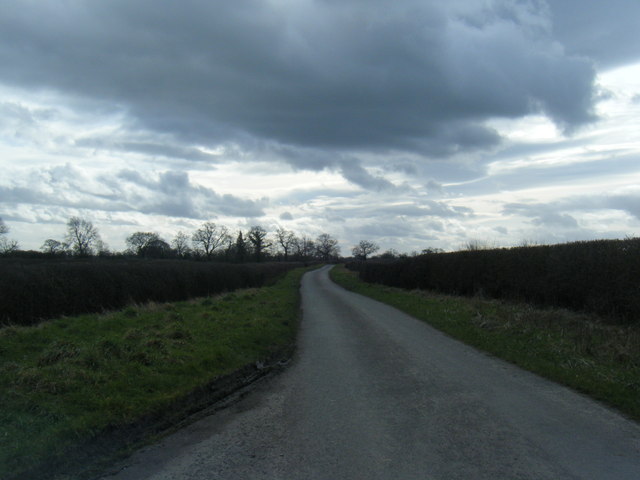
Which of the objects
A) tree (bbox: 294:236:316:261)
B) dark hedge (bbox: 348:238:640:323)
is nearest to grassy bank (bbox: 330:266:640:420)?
dark hedge (bbox: 348:238:640:323)

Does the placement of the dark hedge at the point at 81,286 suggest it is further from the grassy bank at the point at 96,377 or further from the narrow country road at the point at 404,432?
the narrow country road at the point at 404,432

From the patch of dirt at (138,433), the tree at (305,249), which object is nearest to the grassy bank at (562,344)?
the patch of dirt at (138,433)

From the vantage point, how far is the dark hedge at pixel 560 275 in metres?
14.1

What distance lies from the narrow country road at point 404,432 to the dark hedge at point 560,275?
21.1 ft

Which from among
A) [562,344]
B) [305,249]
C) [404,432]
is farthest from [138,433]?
[305,249]

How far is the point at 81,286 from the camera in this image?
742 inches

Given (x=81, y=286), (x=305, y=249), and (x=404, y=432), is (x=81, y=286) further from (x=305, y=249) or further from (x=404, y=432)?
(x=305, y=249)

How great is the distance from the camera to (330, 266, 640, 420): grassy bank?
26.5ft

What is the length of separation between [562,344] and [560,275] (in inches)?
262

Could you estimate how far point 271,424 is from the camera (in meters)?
6.62

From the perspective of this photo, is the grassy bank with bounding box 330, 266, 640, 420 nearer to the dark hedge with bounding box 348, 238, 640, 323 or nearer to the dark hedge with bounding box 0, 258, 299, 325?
the dark hedge with bounding box 348, 238, 640, 323

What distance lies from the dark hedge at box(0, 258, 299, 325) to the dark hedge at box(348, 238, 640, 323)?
1569 centimetres

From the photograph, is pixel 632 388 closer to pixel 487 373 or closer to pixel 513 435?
pixel 487 373

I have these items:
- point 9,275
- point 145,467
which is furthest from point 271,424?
point 9,275
